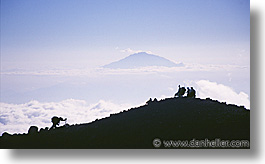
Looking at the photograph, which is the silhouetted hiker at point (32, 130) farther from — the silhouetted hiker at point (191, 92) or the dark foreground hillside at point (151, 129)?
the silhouetted hiker at point (191, 92)

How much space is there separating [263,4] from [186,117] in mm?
2797

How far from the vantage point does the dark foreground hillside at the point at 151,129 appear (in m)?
5.17

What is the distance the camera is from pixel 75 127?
20.4ft

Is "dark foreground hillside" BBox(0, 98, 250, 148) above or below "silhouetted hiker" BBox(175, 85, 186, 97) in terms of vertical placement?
below

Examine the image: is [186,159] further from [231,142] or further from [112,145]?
[112,145]

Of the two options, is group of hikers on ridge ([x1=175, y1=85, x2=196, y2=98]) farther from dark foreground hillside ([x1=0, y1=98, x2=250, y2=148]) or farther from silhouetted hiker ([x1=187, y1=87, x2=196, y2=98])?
dark foreground hillside ([x1=0, y1=98, x2=250, y2=148])

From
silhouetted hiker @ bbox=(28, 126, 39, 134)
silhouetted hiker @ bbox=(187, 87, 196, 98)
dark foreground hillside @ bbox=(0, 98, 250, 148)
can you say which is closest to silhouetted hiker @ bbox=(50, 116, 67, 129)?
dark foreground hillside @ bbox=(0, 98, 250, 148)

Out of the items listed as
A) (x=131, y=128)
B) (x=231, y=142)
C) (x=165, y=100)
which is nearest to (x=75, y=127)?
(x=131, y=128)

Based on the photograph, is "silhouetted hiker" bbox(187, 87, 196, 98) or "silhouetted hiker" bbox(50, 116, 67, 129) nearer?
"silhouetted hiker" bbox(50, 116, 67, 129)

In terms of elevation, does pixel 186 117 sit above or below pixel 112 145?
above

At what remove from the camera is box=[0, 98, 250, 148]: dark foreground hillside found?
5168 millimetres

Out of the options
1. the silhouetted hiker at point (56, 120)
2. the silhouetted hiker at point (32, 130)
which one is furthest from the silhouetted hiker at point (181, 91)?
the silhouetted hiker at point (32, 130)

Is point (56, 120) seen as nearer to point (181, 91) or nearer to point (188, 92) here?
point (181, 91)

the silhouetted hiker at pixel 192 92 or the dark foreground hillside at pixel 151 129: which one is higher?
the silhouetted hiker at pixel 192 92
